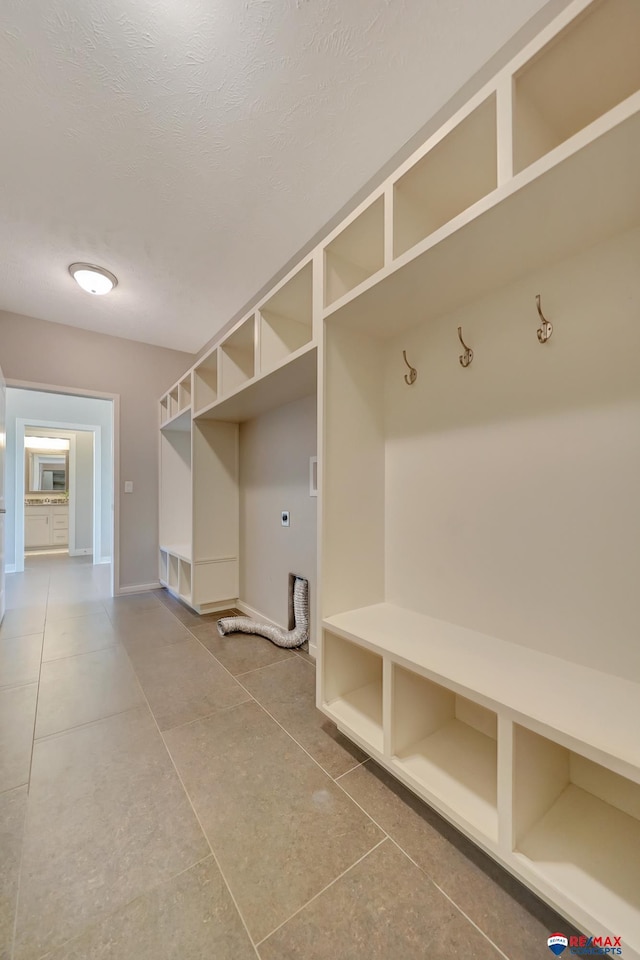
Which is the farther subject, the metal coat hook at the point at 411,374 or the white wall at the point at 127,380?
the white wall at the point at 127,380

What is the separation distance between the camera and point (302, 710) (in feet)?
5.66

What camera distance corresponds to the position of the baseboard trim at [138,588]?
3694 mm

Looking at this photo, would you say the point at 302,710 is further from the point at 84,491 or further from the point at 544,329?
the point at 84,491

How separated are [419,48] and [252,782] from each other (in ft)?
8.81

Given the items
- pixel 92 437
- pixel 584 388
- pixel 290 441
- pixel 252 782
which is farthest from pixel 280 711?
pixel 92 437

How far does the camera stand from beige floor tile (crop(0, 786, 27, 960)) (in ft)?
2.83

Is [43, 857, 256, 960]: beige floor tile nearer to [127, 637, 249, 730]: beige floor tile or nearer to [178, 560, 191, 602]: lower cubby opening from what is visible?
[127, 637, 249, 730]: beige floor tile

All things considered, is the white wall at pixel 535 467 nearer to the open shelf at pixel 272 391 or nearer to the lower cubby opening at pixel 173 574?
the open shelf at pixel 272 391

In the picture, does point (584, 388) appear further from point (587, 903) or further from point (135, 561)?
point (135, 561)

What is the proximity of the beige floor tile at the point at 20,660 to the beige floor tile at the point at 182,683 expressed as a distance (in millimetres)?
527

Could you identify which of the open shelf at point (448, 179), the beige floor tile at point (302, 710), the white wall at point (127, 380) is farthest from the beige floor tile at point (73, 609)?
the open shelf at point (448, 179)

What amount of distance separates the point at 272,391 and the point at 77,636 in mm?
2322

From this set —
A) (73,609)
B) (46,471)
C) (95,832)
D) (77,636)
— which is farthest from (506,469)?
(46,471)

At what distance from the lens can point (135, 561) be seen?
150 inches
